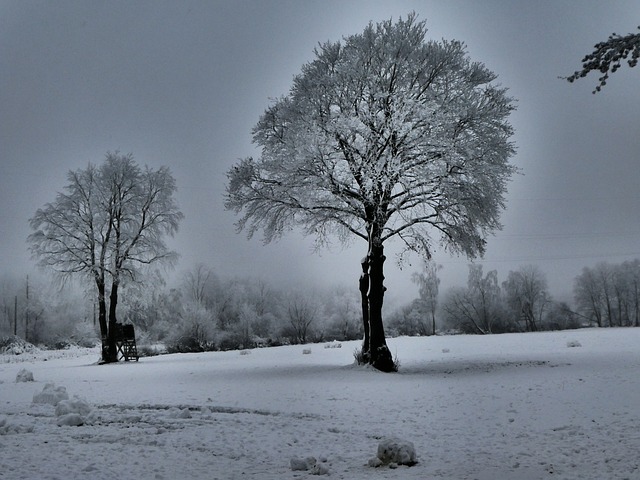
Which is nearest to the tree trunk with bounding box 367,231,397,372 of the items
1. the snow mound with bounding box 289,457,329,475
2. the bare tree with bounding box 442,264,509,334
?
the snow mound with bounding box 289,457,329,475

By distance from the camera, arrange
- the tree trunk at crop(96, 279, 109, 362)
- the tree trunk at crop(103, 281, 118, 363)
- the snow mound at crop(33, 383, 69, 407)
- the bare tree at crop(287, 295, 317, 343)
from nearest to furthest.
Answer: the snow mound at crop(33, 383, 69, 407), the tree trunk at crop(103, 281, 118, 363), the tree trunk at crop(96, 279, 109, 362), the bare tree at crop(287, 295, 317, 343)

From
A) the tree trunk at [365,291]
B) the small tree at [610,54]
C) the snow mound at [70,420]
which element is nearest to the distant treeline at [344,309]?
the tree trunk at [365,291]

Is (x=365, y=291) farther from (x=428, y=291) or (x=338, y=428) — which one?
(x=428, y=291)

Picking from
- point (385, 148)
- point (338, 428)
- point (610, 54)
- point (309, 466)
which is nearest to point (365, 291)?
point (385, 148)

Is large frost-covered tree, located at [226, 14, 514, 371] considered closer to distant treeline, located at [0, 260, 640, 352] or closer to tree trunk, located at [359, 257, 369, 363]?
tree trunk, located at [359, 257, 369, 363]

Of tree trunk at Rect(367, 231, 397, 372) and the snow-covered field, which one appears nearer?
the snow-covered field

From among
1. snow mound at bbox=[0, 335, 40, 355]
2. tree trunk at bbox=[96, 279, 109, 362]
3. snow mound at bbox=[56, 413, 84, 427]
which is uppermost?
tree trunk at bbox=[96, 279, 109, 362]

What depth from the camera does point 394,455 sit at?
215 inches

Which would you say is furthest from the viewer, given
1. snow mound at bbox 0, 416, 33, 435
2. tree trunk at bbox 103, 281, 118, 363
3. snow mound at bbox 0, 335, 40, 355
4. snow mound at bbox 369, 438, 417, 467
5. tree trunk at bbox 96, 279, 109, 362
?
snow mound at bbox 0, 335, 40, 355

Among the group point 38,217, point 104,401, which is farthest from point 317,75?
point 38,217

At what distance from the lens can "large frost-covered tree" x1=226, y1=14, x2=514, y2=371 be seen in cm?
1517

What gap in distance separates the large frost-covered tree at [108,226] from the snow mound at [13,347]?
69.1 feet

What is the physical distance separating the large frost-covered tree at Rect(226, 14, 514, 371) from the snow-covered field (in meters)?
5.52

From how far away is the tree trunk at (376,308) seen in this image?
15969 millimetres
